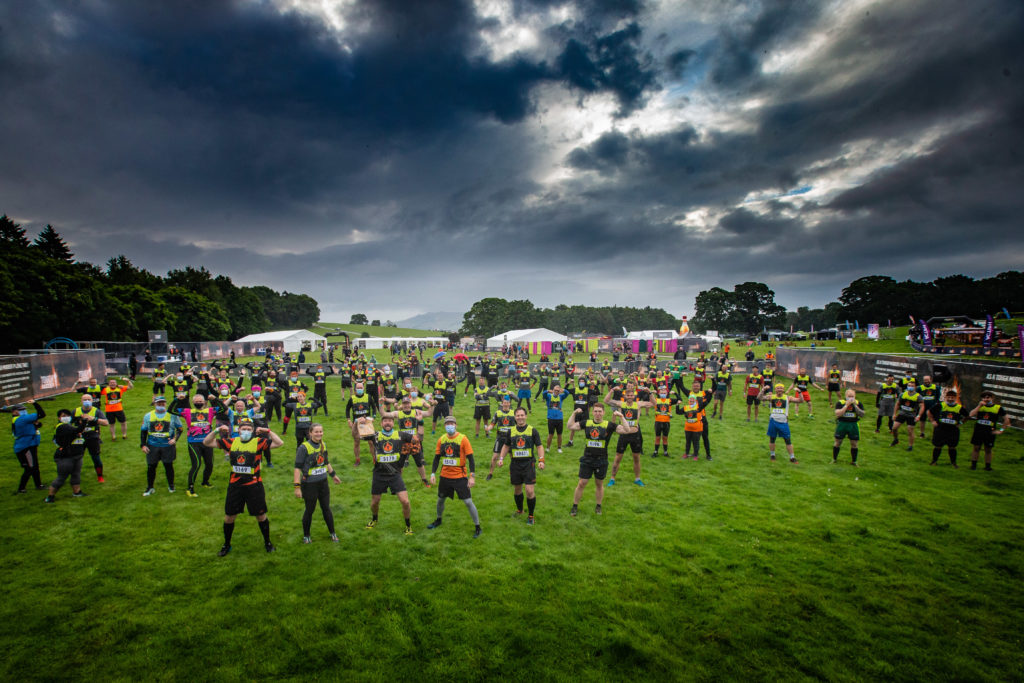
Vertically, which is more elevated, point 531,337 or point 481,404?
point 531,337

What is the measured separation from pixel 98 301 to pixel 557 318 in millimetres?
119854

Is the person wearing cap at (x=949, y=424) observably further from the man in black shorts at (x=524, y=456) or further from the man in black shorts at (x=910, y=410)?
the man in black shorts at (x=524, y=456)

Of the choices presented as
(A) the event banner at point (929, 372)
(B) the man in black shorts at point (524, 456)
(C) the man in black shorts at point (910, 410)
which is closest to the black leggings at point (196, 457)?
(B) the man in black shorts at point (524, 456)

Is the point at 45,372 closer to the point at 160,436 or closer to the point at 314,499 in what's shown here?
the point at 160,436

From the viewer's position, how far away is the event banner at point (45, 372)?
19.3 metres

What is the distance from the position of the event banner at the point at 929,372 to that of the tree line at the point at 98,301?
66697 millimetres

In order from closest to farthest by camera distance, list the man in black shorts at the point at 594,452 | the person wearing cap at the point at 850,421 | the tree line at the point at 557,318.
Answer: the man in black shorts at the point at 594,452 → the person wearing cap at the point at 850,421 → the tree line at the point at 557,318

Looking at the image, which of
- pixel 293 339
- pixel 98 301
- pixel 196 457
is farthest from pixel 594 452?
pixel 293 339

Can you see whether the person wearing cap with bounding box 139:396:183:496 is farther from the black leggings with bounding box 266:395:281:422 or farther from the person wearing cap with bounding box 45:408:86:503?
the black leggings with bounding box 266:395:281:422

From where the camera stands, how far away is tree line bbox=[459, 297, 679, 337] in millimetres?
108188

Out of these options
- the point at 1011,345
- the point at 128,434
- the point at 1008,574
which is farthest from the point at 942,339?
the point at 128,434

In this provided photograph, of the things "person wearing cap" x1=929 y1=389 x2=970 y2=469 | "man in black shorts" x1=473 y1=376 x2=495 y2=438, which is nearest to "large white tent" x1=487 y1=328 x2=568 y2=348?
"man in black shorts" x1=473 y1=376 x2=495 y2=438

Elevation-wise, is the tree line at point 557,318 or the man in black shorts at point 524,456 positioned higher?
the tree line at point 557,318

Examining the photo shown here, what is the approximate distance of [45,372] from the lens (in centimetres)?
2236
